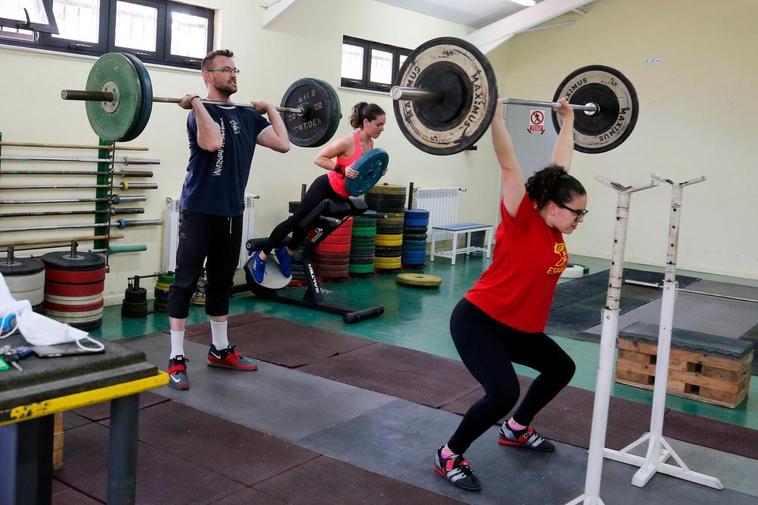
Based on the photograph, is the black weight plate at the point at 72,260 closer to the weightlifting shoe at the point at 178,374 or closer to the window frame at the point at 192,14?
the weightlifting shoe at the point at 178,374

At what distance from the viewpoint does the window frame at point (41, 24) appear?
405cm

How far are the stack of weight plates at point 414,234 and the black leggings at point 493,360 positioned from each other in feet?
13.9

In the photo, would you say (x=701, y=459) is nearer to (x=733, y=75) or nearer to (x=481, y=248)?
(x=481, y=248)

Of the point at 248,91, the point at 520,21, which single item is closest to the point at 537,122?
the point at 520,21

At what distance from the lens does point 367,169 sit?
178 inches

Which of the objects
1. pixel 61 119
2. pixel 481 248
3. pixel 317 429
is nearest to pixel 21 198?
pixel 61 119

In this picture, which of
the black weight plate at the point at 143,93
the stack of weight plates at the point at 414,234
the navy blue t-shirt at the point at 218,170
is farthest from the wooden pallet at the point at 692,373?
the stack of weight plates at the point at 414,234

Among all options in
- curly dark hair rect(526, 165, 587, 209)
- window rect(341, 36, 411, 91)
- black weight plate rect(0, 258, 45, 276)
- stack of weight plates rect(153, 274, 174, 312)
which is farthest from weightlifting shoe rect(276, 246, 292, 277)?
curly dark hair rect(526, 165, 587, 209)

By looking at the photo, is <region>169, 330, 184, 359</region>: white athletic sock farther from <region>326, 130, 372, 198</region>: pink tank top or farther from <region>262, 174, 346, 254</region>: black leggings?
<region>326, 130, 372, 198</region>: pink tank top

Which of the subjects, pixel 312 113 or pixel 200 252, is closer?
pixel 200 252

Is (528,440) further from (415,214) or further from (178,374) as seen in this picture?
(415,214)

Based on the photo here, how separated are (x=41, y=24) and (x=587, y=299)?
4.21 metres

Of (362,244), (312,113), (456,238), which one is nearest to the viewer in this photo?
(312,113)

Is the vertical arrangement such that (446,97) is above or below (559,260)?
above
